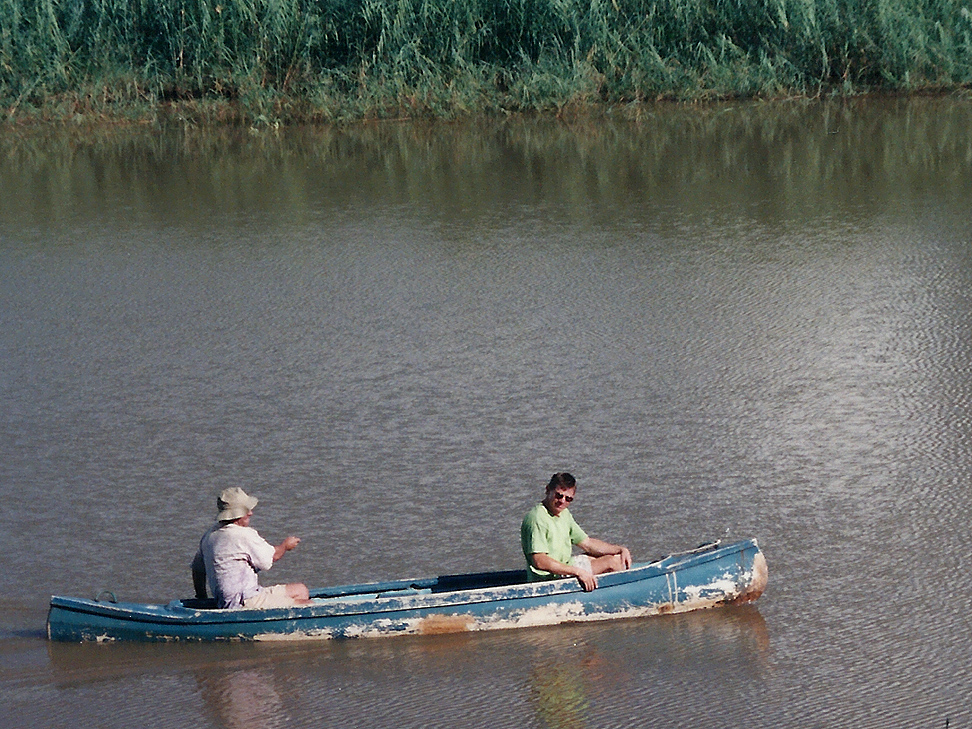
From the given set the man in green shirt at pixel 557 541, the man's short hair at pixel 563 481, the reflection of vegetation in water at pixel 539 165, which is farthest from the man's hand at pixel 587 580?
the reflection of vegetation in water at pixel 539 165

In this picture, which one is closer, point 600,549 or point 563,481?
point 563,481

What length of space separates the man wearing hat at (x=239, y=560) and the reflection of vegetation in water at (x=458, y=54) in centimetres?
1530

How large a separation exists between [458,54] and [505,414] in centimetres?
1282

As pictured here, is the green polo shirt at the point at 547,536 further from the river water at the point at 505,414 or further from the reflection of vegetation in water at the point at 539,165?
the reflection of vegetation in water at the point at 539,165

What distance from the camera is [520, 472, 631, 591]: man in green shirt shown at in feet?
23.7

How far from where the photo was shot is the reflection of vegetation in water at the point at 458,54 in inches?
861

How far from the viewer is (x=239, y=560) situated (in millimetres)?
7230

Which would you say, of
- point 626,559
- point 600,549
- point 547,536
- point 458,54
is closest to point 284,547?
point 547,536

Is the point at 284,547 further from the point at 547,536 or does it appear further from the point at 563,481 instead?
the point at 563,481

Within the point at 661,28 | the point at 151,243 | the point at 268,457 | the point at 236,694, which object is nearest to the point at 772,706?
the point at 236,694

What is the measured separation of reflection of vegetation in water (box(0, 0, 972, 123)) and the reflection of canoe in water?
1528cm

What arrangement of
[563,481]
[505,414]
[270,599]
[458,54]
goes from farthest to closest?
[458,54], [505,414], [270,599], [563,481]

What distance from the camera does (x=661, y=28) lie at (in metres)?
22.2

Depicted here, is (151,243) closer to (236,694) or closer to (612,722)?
(236,694)
